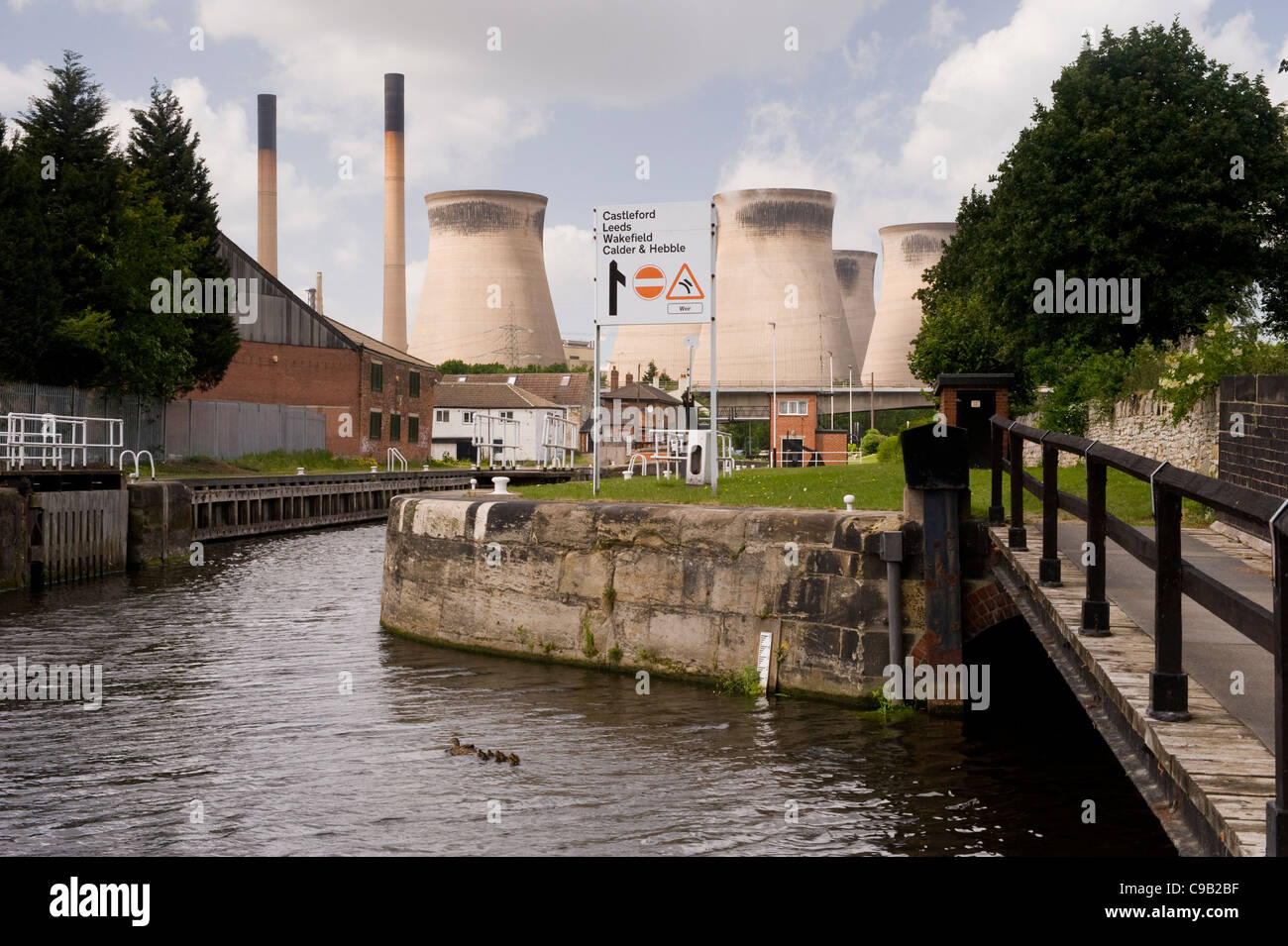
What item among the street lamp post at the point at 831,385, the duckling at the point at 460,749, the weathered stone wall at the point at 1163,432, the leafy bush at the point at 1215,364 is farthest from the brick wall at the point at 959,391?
the street lamp post at the point at 831,385

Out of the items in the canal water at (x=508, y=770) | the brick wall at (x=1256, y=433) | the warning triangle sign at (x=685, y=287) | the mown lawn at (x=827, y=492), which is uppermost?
the warning triangle sign at (x=685, y=287)

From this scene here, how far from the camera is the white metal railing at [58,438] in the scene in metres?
22.2

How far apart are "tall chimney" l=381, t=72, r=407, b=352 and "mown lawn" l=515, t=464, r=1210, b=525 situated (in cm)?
5923

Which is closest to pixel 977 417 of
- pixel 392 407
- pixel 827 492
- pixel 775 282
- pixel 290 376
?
pixel 827 492

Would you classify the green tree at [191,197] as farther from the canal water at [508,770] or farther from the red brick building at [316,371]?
the canal water at [508,770]

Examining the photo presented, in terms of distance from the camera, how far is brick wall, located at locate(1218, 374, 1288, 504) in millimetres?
10805

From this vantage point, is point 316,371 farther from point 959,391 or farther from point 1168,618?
point 1168,618

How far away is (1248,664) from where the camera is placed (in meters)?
5.36

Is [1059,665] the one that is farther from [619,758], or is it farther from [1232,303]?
[1232,303]

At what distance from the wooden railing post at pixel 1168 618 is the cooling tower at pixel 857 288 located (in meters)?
103

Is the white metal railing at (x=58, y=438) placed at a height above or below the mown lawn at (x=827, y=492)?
above
